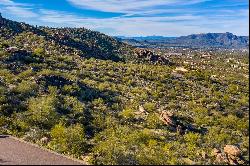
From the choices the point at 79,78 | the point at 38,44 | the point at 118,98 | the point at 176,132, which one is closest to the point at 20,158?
the point at 176,132

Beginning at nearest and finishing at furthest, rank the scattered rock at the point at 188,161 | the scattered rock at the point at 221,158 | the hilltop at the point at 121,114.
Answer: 1. the scattered rock at the point at 188,161
2. the scattered rock at the point at 221,158
3. the hilltop at the point at 121,114

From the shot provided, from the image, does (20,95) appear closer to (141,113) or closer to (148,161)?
(141,113)

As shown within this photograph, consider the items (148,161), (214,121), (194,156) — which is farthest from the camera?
(214,121)

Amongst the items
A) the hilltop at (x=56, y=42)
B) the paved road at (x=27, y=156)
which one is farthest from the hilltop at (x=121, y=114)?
the hilltop at (x=56, y=42)

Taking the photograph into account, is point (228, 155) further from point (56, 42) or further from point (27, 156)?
point (56, 42)

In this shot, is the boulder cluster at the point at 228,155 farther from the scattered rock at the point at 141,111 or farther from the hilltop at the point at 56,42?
the hilltop at the point at 56,42

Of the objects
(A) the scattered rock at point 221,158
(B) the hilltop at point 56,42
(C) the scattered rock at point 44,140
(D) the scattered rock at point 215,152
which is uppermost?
(B) the hilltop at point 56,42

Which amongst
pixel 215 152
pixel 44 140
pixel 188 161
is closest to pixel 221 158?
pixel 215 152

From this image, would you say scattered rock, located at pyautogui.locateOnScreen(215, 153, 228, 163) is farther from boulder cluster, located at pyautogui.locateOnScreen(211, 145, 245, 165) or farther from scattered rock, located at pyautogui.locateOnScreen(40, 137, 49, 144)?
scattered rock, located at pyautogui.locateOnScreen(40, 137, 49, 144)
